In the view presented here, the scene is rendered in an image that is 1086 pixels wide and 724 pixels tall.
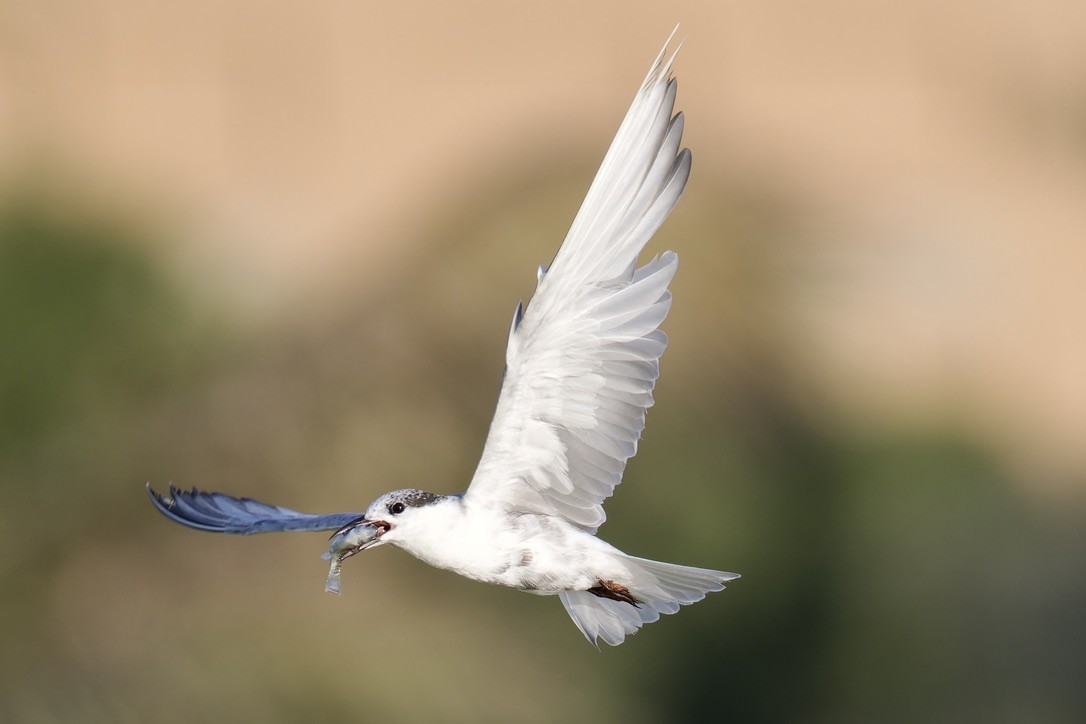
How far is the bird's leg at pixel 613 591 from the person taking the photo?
8.45 ft

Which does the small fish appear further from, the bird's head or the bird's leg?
the bird's leg

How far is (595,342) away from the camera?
94.7 inches

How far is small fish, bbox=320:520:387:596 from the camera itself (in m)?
2.45

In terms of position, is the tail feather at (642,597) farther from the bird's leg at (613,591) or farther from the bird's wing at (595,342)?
the bird's wing at (595,342)

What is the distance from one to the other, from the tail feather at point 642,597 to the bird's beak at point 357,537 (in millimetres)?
362

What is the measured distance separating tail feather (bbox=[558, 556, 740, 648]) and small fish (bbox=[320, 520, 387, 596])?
0.37 metres

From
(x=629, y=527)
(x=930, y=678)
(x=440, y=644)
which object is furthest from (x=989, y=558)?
(x=440, y=644)

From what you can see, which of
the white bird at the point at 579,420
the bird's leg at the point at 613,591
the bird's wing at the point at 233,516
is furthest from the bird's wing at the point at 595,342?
the bird's wing at the point at 233,516

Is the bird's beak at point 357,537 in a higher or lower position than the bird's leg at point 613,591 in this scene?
lower

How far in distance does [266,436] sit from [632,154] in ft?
10.3

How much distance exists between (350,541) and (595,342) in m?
0.50

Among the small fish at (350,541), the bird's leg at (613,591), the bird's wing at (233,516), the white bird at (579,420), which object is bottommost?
the bird's wing at (233,516)

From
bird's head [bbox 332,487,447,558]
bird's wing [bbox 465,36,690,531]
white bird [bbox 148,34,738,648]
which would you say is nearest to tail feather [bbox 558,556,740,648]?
white bird [bbox 148,34,738,648]

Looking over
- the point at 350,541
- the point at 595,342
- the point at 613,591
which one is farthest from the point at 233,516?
the point at 595,342
